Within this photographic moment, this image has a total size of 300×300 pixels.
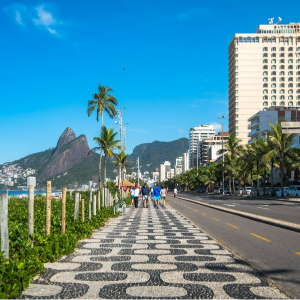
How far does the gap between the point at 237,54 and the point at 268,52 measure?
32.2 feet

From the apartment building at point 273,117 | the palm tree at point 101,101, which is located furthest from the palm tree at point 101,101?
the apartment building at point 273,117

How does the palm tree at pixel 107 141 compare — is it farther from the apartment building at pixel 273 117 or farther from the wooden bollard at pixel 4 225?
the apartment building at pixel 273 117

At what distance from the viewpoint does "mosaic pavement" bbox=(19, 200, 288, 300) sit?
17.4ft

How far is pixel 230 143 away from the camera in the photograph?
78312 millimetres

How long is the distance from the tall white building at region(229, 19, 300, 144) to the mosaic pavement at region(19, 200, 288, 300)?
130258 millimetres

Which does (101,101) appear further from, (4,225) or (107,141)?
(4,225)

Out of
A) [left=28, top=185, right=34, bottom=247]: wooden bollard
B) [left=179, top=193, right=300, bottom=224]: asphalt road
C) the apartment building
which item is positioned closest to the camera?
[left=28, top=185, right=34, bottom=247]: wooden bollard

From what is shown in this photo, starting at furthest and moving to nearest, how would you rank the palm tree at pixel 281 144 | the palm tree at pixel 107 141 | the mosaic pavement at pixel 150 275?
1. the palm tree at pixel 281 144
2. the palm tree at pixel 107 141
3. the mosaic pavement at pixel 150 275

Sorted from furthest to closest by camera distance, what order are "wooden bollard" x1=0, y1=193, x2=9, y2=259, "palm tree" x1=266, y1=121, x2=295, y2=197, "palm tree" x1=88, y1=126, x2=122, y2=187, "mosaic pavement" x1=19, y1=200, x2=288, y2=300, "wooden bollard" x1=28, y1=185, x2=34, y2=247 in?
"palm tree" x1=266, y1=121, x2=295, y2=197 < "palm tree" x1=88, y1=126, x2=122, y2=187 < "wooden bollard" x1=28, y1=185, x2=34, y2=247 < "wooden bollard" x1=0, y1=193, x2=9, y2=259 < "mosaic pavement" x1=19, y1=200, x2=288, y2=300

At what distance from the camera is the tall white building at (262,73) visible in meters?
136

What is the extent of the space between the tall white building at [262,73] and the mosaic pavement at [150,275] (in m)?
130

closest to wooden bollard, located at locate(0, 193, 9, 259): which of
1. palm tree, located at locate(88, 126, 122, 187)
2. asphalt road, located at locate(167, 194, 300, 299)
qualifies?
asphalt road, located at locate(167, 194, 300, 299)

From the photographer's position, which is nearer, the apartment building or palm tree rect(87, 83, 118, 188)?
palm tree rect(87, 83, 118, 188)

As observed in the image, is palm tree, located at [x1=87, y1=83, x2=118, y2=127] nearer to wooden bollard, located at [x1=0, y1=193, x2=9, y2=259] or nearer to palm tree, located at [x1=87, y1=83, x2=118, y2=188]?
palm tree, located at [x1=87, y1=83, x2=118, y2=188]
